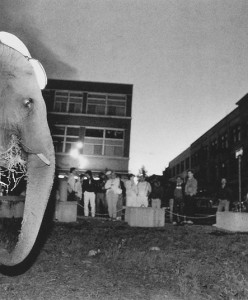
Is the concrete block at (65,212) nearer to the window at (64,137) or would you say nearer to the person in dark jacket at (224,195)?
the person in dark jacket at (224,195)

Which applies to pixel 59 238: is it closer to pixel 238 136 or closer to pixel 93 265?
pixel 93 265

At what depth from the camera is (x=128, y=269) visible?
6.11 meters

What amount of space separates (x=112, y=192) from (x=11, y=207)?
4042mm

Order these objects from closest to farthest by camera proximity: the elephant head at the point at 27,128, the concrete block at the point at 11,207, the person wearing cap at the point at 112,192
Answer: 1. the elephant head at the point at 27,128
2. the concrete block at the point at 11,207
3. the person wearing cap at the point at 112,192

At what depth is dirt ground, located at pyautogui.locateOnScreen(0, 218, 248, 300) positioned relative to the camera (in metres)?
4.85

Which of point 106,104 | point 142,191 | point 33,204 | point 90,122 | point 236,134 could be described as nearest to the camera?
point 33,204

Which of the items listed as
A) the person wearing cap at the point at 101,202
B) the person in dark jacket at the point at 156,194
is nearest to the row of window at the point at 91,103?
the person wearing cap at the point at 101,202

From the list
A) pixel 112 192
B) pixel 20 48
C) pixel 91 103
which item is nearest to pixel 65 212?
pixel 112 192

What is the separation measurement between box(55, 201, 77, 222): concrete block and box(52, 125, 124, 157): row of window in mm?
21838

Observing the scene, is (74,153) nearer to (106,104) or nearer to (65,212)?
(106,104)

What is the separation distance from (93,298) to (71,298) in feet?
0.96

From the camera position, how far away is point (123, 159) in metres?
33.8

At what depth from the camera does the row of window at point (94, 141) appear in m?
34.8

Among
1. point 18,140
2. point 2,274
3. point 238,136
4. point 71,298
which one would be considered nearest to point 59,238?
point 2,274
